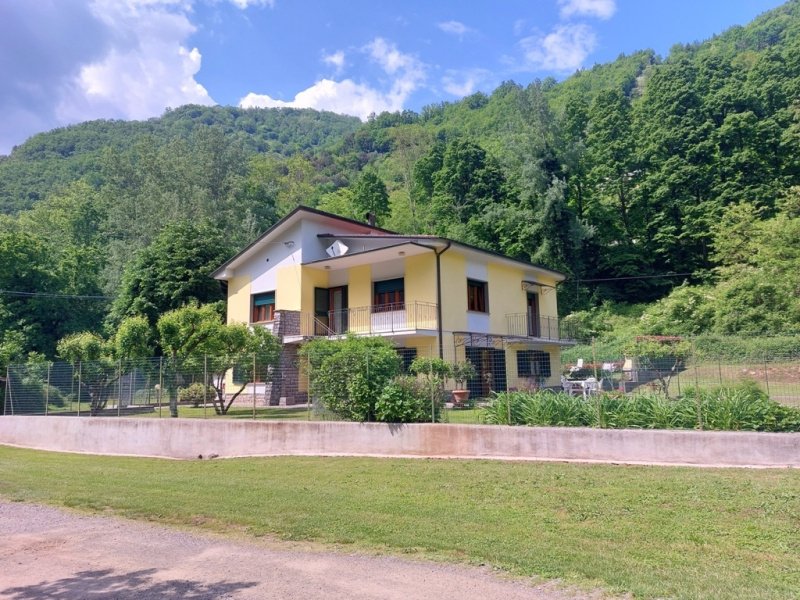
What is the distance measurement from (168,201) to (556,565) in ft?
144

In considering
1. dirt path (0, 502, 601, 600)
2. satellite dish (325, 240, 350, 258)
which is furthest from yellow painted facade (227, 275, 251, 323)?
dirt path (0, 502, 601, 600)

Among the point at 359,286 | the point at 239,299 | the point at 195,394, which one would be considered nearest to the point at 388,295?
the point at 359,286

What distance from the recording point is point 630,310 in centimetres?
4100

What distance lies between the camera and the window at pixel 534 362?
26.3 meters

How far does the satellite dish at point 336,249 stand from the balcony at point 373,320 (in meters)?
2.51

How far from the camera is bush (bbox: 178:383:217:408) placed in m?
15.7

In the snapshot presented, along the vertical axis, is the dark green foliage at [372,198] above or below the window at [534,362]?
above

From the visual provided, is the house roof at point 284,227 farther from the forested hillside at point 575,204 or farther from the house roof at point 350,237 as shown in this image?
the forested hillside at point 575,204

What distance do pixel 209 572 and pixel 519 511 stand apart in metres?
3.63

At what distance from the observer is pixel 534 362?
2691 cm

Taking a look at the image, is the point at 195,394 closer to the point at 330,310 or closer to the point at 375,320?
the point at 375,320

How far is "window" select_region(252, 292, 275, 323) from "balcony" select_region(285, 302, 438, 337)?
2.49 meters

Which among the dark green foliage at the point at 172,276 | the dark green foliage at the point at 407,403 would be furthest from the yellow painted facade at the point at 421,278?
the dark green foliage at the point at 172,276

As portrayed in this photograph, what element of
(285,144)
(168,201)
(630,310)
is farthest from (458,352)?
(285,144)
